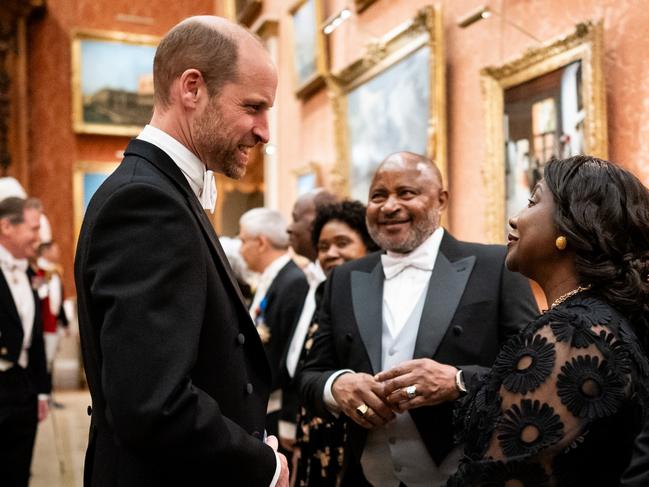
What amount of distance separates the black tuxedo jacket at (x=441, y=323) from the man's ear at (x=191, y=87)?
143cm

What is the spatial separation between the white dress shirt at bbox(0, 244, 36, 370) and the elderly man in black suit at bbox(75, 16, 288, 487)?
3.70 meters

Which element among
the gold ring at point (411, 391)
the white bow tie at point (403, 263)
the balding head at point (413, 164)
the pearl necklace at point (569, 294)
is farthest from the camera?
the balding head at point (413, 164)

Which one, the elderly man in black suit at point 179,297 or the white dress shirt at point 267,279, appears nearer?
the elderly man in black suit at point 179,297

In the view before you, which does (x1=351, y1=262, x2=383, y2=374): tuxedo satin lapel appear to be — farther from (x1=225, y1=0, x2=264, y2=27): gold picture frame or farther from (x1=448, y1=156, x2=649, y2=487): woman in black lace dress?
(x1=225, y1=0, x2=264, y2=27): gold picture frame

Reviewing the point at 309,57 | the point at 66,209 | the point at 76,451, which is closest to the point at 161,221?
the point at 309,57

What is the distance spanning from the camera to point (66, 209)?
504 inches

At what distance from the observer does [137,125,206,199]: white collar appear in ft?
6.84

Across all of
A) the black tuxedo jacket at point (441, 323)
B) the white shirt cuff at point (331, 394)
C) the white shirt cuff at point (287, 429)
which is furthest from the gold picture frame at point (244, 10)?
the white shirt cuff at point (331, 394)

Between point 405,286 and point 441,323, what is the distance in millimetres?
306

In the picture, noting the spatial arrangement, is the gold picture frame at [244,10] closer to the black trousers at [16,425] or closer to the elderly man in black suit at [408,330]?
the black trousers at [16,425]

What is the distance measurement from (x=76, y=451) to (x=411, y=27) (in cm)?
577

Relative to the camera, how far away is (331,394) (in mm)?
3094

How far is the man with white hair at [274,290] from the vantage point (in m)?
4.99

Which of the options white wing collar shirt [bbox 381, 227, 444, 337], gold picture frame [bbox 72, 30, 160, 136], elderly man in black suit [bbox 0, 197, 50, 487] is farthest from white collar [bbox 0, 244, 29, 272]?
gold picture frame [bbox 72, 30, 160, 136]
